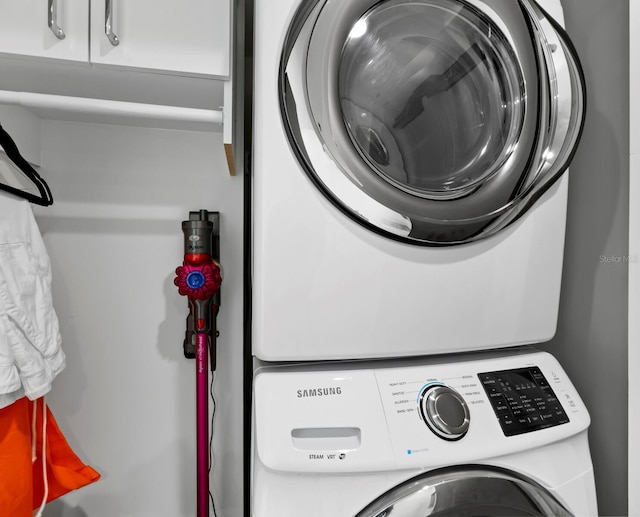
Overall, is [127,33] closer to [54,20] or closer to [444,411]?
[54,20]

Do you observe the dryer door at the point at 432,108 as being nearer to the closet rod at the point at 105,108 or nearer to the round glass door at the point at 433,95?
the round glass door at the point at 433,95

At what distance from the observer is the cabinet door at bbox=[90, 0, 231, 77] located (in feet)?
2.89

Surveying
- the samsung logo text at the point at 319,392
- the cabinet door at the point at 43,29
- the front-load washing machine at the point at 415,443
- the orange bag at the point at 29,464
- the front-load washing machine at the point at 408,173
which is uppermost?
the cabinet door at the point at 43,29

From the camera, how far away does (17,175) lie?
0.96m

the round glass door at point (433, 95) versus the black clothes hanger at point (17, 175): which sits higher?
the round glass door at point (433, 95)

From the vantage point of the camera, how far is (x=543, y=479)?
774 millimetres

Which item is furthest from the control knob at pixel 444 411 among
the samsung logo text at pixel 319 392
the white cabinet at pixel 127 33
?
the white cabinet at pixel 127 33

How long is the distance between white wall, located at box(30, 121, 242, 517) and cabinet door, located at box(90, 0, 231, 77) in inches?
18.1

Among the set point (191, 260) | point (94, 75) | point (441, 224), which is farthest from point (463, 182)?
point (94, 75)

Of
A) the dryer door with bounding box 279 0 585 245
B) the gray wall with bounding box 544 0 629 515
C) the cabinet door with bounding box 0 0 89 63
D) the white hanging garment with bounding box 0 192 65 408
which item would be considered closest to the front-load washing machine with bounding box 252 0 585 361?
the dryer door with bounding box 279 0 585 245

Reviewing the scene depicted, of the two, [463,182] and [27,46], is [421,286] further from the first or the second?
[27,46]

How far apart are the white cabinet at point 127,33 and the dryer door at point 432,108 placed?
262 mm

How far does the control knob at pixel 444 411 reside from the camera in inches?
28.9

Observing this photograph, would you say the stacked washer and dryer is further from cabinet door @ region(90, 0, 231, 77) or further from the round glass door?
cabinet door @ region(90, 0, 231, 77)
